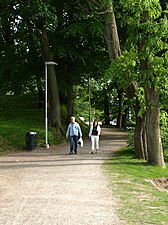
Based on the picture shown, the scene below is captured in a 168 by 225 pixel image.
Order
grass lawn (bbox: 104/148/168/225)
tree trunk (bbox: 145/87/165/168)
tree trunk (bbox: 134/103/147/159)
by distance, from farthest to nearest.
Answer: tree trunk (bbox: 134/103/147/159) < tree trunk (bbox: 145/87/165/168) < grass lawn (bbox: 104/148/168/225)

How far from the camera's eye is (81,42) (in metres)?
34.6

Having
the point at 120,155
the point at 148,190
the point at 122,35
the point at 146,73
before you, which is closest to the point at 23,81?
the point at 122,35

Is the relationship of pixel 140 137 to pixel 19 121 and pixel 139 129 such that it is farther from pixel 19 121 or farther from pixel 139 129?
pixel 19 121

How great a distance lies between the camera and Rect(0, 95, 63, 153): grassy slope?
26.8m

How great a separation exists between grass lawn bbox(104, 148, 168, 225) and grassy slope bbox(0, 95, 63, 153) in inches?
305

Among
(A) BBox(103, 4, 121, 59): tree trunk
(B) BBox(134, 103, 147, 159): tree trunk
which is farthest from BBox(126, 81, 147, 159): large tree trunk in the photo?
(A) BBox(103, 4, 121, 59): tree trunk

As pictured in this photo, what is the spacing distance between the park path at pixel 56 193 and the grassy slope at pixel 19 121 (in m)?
6.73

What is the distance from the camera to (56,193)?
38.9ft

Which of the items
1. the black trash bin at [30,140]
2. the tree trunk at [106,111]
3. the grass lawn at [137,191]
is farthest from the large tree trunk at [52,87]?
the tree trunk at [106,111]

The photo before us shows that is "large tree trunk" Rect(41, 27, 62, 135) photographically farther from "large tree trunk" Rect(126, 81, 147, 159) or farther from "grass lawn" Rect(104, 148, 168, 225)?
"grass lawn" Rect(104, 148, 168, 225)

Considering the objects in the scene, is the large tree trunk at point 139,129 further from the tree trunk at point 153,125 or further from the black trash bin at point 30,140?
the black trash bin at point 30,140

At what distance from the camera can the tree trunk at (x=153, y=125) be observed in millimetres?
18719

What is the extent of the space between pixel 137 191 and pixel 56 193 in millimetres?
2326

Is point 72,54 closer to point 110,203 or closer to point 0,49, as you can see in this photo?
point 0,49
